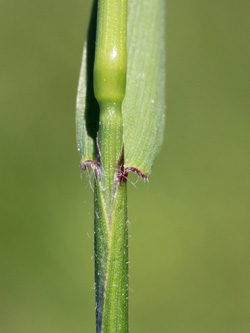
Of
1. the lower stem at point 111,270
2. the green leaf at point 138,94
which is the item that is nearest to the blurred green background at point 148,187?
the green leaf at point 138,94

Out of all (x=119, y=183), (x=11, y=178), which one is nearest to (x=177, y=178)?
(x=11, y=178)

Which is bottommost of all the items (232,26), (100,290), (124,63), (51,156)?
(100,290)

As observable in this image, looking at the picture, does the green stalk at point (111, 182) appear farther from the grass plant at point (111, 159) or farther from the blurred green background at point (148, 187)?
the blurred green background at point (148, 187)

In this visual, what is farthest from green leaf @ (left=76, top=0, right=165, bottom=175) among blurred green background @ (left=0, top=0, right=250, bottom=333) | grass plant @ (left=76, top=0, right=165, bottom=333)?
blurred green background @ (left=0, top=0, right=250, bottom=333)

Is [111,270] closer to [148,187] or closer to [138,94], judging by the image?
[138,94]

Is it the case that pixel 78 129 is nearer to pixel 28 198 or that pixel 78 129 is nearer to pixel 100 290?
pixel 100 290

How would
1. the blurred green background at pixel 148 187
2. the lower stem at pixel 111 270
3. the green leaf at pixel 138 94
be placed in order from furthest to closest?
the blurred green background at pixel 148 187
the green leaf at pixel 138 94
the lower stem at pixel 111 270

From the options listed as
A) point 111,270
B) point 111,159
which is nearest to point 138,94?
point 111,159
